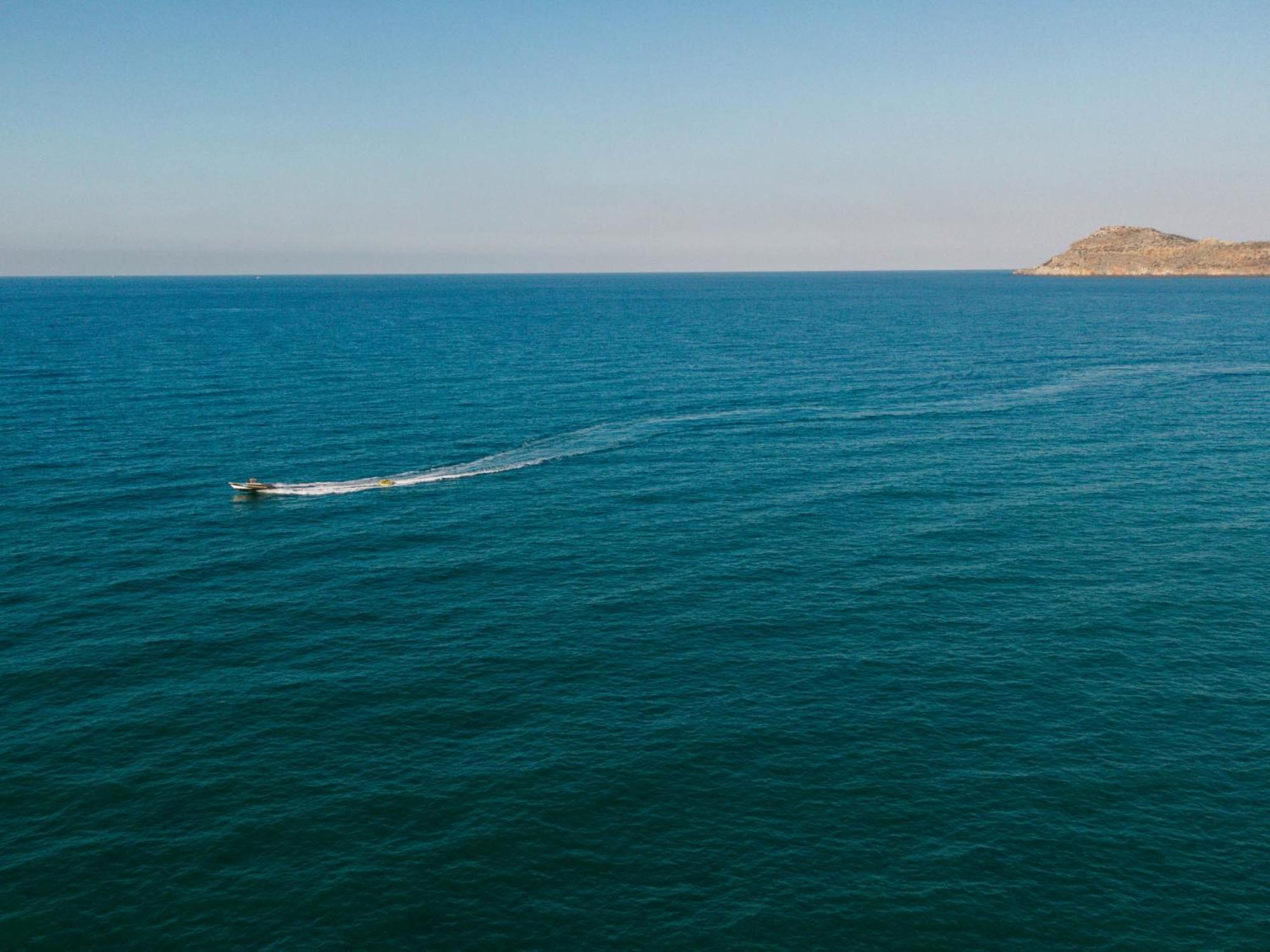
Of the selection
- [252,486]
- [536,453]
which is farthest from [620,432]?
[252,486]

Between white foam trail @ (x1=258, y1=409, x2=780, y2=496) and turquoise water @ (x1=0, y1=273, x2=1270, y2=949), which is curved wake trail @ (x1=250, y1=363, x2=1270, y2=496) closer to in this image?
white foam trail @ (x1=258, y1=409, x2=780, y2=496)

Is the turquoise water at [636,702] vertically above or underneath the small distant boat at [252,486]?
underneath

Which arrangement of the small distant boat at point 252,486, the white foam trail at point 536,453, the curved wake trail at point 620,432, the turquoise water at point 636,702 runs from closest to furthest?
the turquoise water at point 636,702 → the small distant boat at point 252,486 → the white foam trail at point 536,453 → the curved wake trail at point 620,432

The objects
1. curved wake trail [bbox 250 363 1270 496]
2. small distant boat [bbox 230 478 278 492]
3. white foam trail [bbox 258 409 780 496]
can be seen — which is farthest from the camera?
curved wake trail [bbox 250 363 1270 496]

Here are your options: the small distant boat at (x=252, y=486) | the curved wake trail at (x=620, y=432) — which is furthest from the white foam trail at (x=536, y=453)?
the small distant boat at (x=252, y=486)

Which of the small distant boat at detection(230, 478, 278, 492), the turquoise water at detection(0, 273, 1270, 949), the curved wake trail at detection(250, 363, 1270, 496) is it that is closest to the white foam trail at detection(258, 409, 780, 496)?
the curved wake trail at detection(250, 363, 1270, 496)

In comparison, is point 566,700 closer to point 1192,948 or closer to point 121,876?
point 121,876

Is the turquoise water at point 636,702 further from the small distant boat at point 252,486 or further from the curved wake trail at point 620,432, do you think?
the small distant boat at point 252,486
